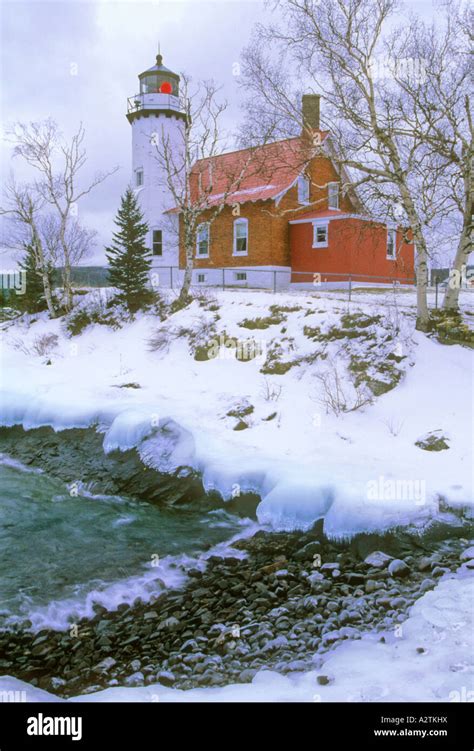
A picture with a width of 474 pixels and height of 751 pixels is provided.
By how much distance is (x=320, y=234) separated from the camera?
25.3 meters

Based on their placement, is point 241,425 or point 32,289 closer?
point 241,425

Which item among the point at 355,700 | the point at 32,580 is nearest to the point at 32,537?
the point at 32,580

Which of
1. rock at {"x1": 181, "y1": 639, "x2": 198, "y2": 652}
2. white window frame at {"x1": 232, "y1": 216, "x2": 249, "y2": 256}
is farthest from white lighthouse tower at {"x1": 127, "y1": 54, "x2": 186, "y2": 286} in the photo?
rock at {"x1": 181, "y1": 639, "x2": 198, "y2": 652}

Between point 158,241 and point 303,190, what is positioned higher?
point 303,190

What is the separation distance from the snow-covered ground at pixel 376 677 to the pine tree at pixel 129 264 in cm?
1806

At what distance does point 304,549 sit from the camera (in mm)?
8133

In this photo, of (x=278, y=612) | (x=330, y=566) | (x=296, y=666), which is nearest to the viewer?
(x=296, y=666)

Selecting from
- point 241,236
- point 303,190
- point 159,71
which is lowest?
point 241,236

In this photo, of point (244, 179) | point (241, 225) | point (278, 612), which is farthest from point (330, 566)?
point (244, 179)

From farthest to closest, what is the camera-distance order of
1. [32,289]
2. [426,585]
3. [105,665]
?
1. [32,289]
2. [426,585]
3. [105,665]

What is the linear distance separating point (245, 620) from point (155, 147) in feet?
85.8

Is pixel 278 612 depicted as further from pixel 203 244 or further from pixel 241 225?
pixel 203 244

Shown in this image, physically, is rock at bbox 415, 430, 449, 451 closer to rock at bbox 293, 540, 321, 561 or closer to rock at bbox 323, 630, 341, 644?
rock at bbox 293, 540, 321, 561

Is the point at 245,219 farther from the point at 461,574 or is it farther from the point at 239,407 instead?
the point at 461,574
